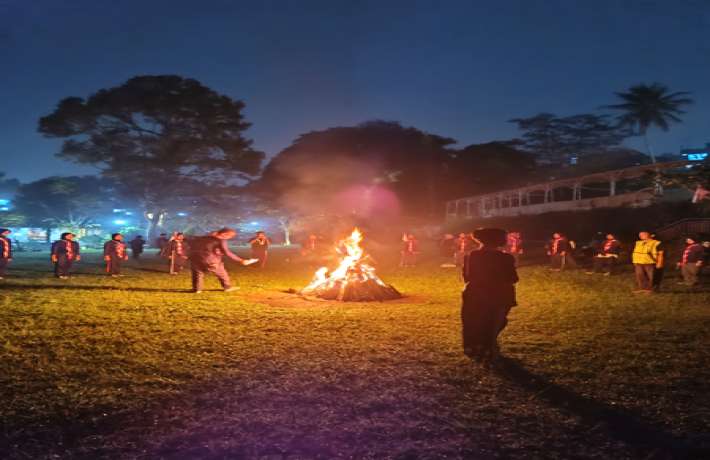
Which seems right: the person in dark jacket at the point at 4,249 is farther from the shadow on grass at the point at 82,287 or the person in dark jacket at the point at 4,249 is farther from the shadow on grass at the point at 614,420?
the shadow on grass at the point at 614,420

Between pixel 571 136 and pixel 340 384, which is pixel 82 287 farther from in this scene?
pixel 571 136

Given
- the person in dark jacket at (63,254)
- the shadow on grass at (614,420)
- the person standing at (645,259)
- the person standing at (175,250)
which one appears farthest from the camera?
the person standing at (175,250)

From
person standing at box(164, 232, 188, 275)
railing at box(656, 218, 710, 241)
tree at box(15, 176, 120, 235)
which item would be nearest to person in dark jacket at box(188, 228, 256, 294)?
person standing at box(164, 232, 188, 275)

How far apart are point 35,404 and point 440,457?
390 centimetres

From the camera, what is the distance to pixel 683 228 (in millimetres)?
22828

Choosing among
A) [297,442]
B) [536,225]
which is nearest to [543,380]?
[297,442]

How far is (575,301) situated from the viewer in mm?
12719

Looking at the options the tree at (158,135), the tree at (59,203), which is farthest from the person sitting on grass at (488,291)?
the tree at (59,203)

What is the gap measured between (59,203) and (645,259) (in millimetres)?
66468

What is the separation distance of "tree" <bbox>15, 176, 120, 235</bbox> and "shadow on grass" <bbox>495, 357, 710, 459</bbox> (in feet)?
214

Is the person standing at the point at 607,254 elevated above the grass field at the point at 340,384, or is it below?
above

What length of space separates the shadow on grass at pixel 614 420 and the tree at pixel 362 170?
147 ft

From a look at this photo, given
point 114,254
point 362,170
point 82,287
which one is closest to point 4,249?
point 114,254

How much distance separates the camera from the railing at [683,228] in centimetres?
2203
